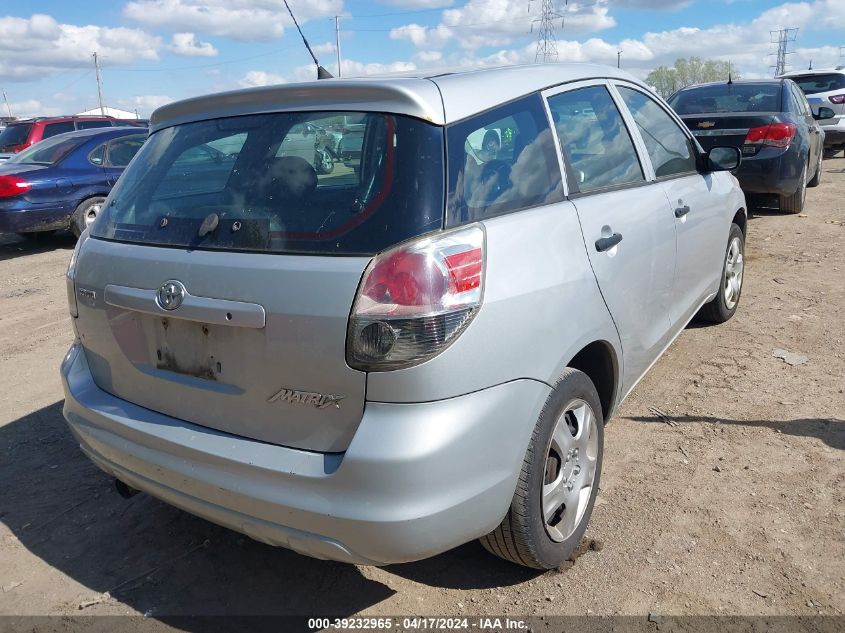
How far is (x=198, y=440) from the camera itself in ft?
7.58

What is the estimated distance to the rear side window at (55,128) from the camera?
13633 millimetres

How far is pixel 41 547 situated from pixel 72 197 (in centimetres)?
753

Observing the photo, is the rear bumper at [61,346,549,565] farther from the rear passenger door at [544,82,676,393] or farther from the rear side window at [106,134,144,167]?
the rear side window at [106,134,144,167]

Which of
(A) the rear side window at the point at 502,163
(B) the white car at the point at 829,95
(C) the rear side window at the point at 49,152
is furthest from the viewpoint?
(B) the white car at the point at 829,95

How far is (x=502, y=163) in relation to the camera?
2.49m

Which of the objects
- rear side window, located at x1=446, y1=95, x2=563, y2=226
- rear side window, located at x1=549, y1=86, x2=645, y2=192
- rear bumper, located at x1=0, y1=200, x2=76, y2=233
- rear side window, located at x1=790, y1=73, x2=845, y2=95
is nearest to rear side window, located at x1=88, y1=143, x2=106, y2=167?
rear bumper, located at x1=0, y1=200, x2=76, y2=233

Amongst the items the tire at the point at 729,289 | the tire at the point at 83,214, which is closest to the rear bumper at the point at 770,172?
the tire at the point at 729,289

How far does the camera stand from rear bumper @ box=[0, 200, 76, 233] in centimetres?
891

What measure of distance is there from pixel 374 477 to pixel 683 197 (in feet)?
8.50

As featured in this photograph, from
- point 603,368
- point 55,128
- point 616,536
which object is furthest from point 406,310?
point 55,128

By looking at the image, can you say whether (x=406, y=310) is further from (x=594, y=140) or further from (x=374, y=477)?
(x=594, y=140)

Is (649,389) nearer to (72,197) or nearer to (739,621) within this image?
(739,621)

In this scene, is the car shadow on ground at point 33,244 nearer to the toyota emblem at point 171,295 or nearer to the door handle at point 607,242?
the toyota emblem at point 171,295

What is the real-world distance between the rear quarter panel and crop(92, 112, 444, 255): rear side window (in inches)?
11.4
